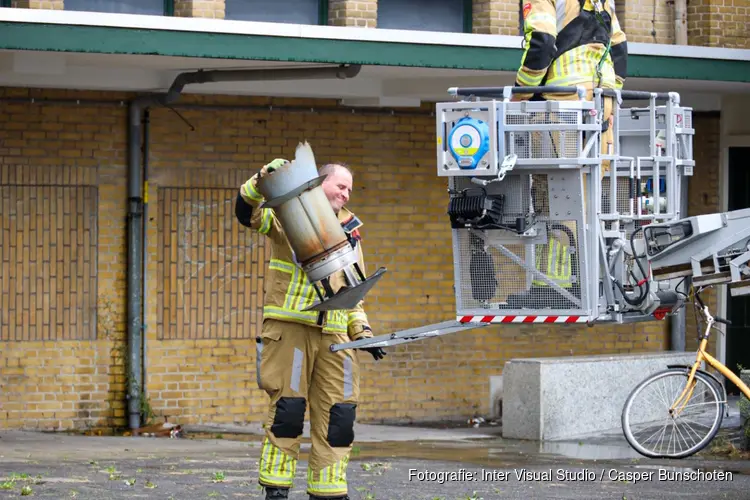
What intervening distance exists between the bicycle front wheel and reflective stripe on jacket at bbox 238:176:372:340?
13.5 ft

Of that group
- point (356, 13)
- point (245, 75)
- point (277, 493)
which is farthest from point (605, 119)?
point (356, 13)

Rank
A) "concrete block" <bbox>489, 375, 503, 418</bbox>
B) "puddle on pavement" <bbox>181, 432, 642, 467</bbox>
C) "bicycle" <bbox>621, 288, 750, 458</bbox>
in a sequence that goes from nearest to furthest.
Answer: "bicycle" <bbox>621, 288, 750, 458</bbox>
"puddle on pavement" <bbox>181, 432, 642, 467</bbox>
"concrete block" <bbox>489, 375, 503, 418</bbox>

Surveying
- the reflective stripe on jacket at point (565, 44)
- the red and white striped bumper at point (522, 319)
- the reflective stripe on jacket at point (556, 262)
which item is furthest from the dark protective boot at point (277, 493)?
the reflective stripe on jacket at point (565, 44)

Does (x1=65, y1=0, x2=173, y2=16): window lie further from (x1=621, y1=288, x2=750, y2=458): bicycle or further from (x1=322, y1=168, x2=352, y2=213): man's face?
(x1=322, y1=168, x2=352, y2=213): man's face

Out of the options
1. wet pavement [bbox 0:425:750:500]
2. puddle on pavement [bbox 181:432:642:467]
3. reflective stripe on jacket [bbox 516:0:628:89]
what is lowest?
puddle on pavement [bbox 181:432:642:467]

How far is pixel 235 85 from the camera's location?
45.1ft

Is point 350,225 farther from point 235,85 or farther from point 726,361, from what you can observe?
point 726,361

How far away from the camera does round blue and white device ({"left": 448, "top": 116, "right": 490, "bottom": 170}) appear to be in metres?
7.77

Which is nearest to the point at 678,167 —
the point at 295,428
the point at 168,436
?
the point at 295,428

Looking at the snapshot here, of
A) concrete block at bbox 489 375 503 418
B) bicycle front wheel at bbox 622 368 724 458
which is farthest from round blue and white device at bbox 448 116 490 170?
concrete block at bbox 489 375 503 418

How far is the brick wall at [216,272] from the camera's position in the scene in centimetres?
1327

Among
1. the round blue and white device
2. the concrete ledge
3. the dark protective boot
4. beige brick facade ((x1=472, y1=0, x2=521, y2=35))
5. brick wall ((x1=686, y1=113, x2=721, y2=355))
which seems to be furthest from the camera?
brick wall ((x1=686, y1=113, x2=721, y2=355))

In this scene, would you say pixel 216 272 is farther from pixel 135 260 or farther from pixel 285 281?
pixel 285 281

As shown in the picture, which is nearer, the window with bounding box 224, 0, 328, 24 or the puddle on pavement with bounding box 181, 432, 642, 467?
the puddle on pavement with bounding box 181, 432, 642, 467
